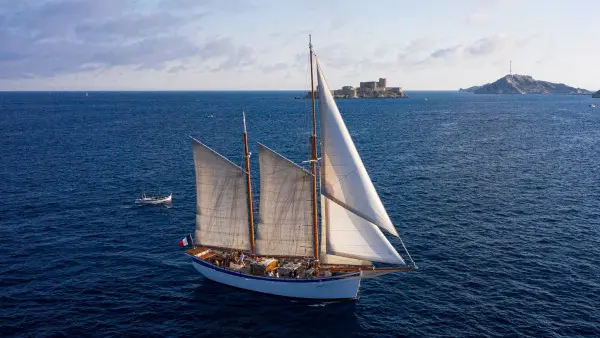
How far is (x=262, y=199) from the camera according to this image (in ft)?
135

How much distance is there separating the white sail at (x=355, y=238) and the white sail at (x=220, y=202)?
9.82 metres

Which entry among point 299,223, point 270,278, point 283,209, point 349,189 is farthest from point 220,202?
point 349,189

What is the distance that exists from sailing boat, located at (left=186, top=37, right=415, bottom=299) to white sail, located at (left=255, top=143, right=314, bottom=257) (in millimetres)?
93

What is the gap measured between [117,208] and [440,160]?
65.4m

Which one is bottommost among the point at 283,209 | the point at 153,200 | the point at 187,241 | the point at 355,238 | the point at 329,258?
the point at 329,258

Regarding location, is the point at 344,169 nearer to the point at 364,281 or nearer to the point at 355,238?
the point at 355,238

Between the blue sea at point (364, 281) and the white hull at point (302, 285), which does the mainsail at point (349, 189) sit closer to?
the white hull at point (302, 285)

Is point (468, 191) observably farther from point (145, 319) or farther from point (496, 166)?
point (145, 319)

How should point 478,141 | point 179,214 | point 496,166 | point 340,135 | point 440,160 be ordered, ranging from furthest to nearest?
point 478,141, point 440,160, point 496,166, point 179,214, point 340,135

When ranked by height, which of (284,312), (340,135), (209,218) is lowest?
(284,312)

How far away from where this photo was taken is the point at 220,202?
43562 millimetres

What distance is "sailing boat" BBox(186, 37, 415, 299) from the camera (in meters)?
34.1

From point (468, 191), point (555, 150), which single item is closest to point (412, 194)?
point (468, 191)

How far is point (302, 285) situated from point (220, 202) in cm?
1195
